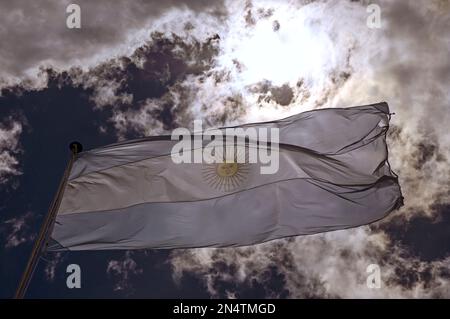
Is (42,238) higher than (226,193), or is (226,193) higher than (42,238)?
(226,193)

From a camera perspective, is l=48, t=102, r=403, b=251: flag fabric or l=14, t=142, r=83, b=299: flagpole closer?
l=14, t=142, r=83, b=299: flagpole

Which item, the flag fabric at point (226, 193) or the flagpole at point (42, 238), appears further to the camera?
the flag fabric at point (226, 193)

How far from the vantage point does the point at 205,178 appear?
13.9m

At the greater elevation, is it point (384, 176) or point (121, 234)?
point (384, 176)

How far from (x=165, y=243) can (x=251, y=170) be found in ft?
9.13

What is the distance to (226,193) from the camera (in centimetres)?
1367

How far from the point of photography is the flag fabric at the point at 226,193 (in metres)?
13.2

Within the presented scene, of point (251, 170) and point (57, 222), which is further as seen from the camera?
point (251, 170)

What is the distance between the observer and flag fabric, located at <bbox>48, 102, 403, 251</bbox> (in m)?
13.2

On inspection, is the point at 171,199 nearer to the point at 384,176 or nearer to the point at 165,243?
the point at 165,243

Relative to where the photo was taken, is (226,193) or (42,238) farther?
(226,193)
